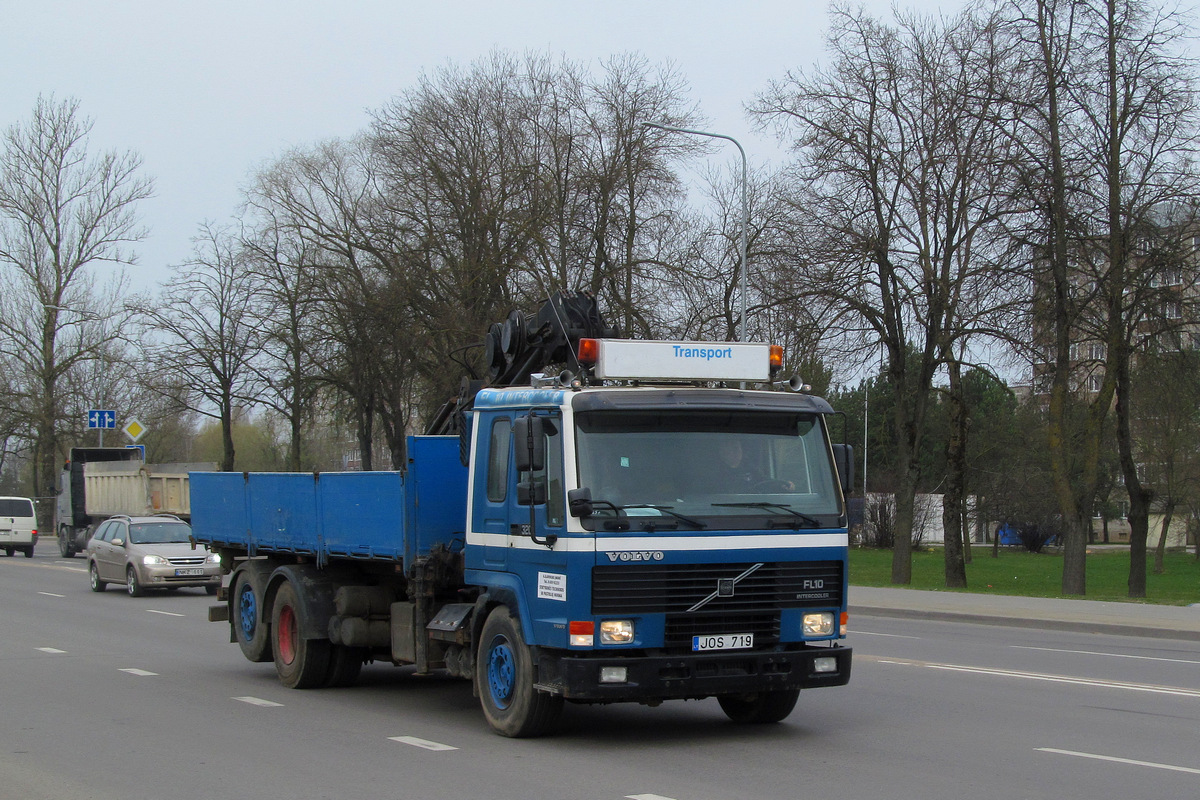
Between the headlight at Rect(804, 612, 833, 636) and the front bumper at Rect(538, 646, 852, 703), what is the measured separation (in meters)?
0.13

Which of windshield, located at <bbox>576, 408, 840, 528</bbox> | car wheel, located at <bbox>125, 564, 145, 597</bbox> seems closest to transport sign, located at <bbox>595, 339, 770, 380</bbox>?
windshield, located at <bbox>576, 408, 840, 528</bbox>

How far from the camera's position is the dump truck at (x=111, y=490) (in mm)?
37031

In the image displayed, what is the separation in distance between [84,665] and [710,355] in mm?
8563

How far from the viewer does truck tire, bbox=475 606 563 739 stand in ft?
28.3

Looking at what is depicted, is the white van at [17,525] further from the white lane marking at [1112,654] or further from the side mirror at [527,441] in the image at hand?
the side mirror at [527,441]

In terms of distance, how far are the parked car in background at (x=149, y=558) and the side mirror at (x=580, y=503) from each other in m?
17.1

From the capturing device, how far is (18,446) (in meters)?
65.4

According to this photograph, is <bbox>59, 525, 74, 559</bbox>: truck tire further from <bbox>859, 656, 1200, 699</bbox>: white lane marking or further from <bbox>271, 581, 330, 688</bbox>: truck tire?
<bbox>859, 656, 1200, 699</bbox>: white lane marking

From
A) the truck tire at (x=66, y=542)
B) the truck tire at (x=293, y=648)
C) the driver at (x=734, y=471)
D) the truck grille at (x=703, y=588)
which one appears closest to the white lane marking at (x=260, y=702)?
the truck tire at (x=293, y=648)

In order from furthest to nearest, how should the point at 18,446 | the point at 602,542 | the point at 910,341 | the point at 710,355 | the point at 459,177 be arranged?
the point at 18,446
the point at 459,177
the point at 910,341
the point at 710,355
the point at 602,542

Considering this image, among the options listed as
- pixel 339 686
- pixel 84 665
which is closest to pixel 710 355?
pixel 339 686

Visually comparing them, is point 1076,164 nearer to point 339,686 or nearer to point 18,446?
point 339,686

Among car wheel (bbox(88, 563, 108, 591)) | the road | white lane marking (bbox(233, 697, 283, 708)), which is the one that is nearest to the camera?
the road

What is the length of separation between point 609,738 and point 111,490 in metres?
33.1
